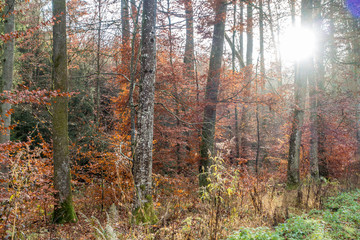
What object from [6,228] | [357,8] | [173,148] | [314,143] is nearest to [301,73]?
[314,143]

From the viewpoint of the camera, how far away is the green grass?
3.57m

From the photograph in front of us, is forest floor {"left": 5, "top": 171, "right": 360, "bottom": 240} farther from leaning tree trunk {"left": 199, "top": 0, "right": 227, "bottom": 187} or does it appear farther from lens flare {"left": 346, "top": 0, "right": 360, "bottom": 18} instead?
lens flare {"left": 346, "top": 0, "right": 360, "bottom": 18}

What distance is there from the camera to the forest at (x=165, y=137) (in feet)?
14.1

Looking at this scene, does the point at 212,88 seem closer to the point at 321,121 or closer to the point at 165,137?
the point at 165,137

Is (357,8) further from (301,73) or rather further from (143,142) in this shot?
(143,142)

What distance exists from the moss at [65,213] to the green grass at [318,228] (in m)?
3.97

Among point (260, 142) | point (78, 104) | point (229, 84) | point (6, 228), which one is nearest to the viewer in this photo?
point (6, 228)

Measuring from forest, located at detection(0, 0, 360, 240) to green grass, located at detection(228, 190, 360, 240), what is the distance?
30 mm

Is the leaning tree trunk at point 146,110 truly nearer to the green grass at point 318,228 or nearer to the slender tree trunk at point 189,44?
the slender tree trunk at point 189,44

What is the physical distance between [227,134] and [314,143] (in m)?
4.29

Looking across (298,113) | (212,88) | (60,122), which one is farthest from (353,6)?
(60,122)

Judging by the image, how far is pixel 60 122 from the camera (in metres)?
5.75

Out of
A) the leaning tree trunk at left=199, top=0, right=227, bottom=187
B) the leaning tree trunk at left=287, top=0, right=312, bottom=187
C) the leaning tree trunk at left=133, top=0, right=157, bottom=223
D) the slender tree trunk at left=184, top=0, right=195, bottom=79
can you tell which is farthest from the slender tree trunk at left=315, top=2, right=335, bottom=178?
the leaning tree trunk at left=133, top=0, right=157, bottom=223

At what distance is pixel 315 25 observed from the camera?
40.2 ft
